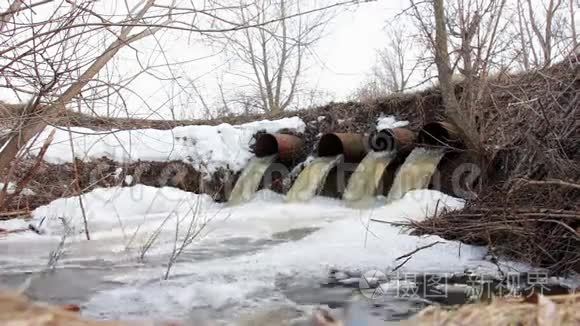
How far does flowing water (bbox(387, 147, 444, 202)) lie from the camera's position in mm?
6473

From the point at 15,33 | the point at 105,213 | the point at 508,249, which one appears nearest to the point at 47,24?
the point at 15,33

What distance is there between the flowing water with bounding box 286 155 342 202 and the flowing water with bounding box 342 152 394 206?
1.38ft

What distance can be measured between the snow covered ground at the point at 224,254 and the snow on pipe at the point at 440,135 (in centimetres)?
90

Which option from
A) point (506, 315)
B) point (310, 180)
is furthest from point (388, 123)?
point (506, 315)

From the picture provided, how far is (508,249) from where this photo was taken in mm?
3266

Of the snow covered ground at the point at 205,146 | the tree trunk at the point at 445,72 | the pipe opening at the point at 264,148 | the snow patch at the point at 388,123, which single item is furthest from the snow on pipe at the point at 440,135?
the pipe opening at the point at 264,148

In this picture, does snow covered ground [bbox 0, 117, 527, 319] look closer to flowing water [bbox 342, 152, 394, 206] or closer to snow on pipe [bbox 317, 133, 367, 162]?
flowing water [bbox 342, 152, 394, 206]

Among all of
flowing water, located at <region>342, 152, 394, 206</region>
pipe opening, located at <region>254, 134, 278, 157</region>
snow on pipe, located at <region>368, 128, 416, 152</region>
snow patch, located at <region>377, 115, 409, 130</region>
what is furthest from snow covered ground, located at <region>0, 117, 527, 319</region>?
pipe opening, located at <region>254, 134, 278, 157</region>

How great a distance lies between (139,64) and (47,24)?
49 centimetres

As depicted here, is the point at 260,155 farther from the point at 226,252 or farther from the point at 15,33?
the point at 15,33

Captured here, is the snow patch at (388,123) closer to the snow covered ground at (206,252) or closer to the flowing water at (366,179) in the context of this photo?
the flowing water at (366,179)

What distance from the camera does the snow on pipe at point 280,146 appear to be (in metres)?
8.21

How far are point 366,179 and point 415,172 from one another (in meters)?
0.74

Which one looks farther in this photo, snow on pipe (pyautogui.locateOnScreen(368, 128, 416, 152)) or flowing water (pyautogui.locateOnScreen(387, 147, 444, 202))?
snow on pipe (pyautogui.locateOnScreen(368, 128, 416, 152))
